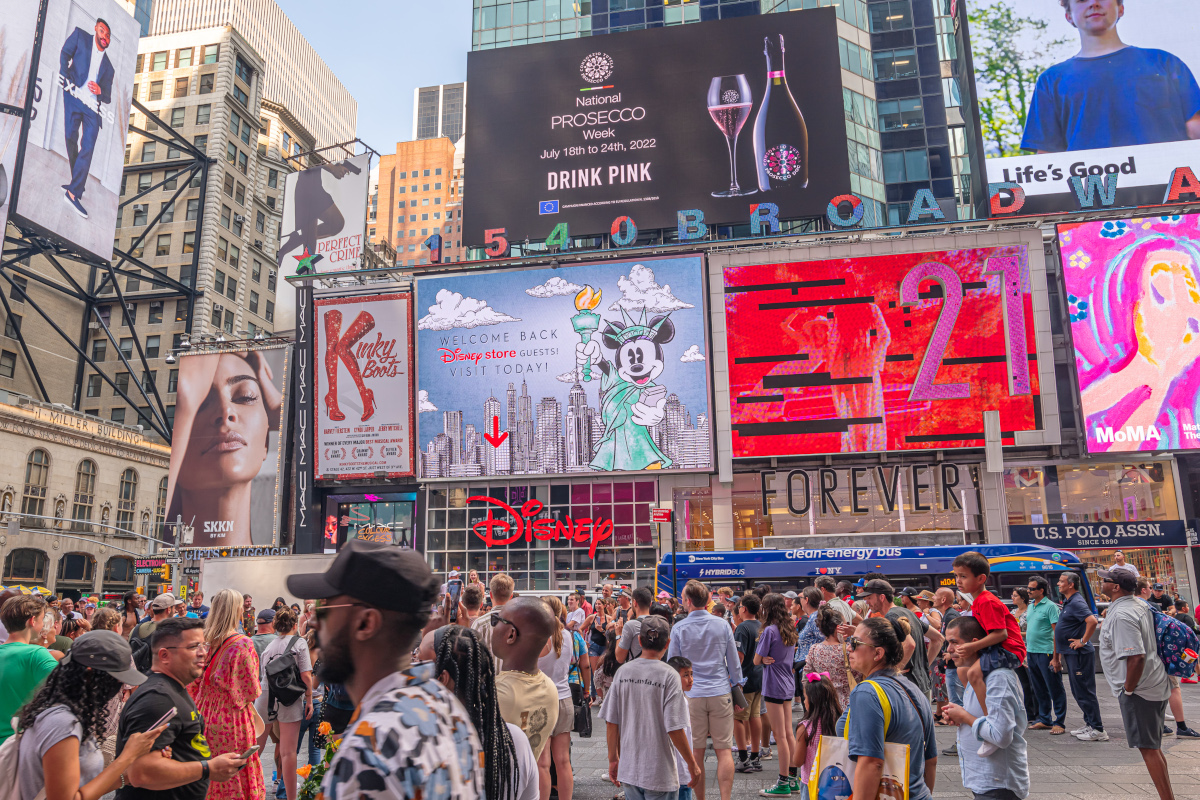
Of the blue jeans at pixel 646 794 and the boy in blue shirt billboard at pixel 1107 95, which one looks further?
the boy in blue shirt billboard at pixel 1107 95

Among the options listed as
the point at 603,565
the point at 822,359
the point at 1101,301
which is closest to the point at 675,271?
the point at 822,359

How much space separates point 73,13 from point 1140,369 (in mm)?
57646

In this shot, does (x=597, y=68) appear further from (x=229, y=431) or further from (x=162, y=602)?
(x=162, y=602)

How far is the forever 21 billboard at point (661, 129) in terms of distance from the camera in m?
42.6

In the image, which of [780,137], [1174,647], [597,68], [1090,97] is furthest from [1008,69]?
[1174,647]

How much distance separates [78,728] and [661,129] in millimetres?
43063

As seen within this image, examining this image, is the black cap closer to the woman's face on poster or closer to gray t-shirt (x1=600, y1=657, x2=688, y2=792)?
gray t-shirt (x1=600, y1=657, x2=688, y2=792)

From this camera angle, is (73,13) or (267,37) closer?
(73,13)

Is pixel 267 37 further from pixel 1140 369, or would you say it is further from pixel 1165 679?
pixel 1165 679

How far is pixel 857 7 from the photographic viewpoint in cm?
5856

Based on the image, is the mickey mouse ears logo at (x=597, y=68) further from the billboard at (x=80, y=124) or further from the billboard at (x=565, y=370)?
the billboard at (x=80, y=124)

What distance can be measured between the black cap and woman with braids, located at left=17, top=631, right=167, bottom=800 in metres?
2.40

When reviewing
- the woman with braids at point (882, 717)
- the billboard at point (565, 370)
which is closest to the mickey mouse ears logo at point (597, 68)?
the billboard at point (565, 370)

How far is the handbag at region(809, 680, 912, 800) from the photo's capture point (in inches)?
175
